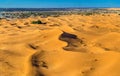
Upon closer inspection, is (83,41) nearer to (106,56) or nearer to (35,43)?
(35,43)

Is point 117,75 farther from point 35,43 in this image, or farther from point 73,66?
point 35,43

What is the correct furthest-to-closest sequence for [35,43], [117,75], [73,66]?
1. [35,43]
2. [73,66]
3. [117,75]

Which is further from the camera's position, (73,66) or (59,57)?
(59,57)

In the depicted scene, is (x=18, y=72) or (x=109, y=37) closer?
(x=18, y=72)

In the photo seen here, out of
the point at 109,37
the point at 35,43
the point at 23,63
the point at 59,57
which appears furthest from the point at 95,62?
the point at 109,37

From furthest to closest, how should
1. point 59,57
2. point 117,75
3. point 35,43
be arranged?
point 35,43, point 59,57, point 117,75

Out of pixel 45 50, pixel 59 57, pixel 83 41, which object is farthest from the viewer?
pixel 83 41

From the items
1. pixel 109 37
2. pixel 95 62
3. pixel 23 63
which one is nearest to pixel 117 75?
pixel 95 62

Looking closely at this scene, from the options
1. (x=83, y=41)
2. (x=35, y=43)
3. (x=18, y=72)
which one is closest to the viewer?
(x=18, y=72)
